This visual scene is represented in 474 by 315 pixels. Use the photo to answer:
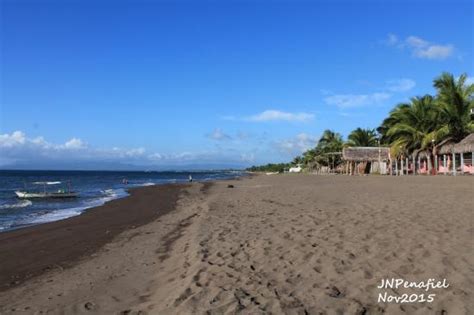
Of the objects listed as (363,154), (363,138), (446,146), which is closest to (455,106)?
(446,146)

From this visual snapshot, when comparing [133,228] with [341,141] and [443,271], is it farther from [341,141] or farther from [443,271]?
[341,141]

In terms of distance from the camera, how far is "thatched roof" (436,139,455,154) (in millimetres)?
32487

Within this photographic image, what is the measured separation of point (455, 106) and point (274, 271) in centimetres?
3158

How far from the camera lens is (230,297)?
15.5 feet

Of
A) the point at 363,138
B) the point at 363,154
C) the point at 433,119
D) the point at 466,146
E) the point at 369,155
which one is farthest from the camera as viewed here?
the point at 363,138

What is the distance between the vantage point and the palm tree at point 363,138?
61.4 meters

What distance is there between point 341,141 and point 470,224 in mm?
66223

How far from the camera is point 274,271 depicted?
571cm

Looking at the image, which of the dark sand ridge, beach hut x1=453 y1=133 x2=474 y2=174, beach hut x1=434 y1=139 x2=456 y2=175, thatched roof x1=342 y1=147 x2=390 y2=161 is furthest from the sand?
thatched roof x1=342 y1=147 x2=390 y2=161

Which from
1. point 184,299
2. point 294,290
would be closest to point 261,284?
point 294,290

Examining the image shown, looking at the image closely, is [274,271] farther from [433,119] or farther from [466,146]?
[433,119]

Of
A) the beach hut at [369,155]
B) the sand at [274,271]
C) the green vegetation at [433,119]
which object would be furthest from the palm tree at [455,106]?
the sand at [274,271]

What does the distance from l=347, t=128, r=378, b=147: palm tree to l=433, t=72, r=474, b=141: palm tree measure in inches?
1066

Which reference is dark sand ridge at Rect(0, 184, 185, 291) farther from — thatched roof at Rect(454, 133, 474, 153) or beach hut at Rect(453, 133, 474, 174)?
beach hut at Rect(453, 133, 474, 174)
